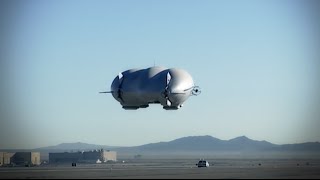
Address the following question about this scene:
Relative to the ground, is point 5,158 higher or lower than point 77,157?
lower

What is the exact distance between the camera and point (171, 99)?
320ft

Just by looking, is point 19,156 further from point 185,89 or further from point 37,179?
point 37,179

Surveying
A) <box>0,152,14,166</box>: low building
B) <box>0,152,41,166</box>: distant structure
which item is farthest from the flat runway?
<box>0,152,41,166</box>: distant structure

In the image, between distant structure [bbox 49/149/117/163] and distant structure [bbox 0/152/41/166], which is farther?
distant structure [bbox 49/149/117/163]

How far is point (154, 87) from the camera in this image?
9594cm

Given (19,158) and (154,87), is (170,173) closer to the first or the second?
(154,87)

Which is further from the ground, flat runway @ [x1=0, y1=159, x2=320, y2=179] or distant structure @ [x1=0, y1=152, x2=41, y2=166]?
distant structure @ [x1=0, y1=152, x2=41, y2=166]

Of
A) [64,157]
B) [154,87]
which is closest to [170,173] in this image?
[154,87]

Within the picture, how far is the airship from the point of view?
95.9m

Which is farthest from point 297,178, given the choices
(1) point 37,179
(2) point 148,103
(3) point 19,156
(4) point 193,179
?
(3) point 19,156

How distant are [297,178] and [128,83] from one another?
3695 centimetres

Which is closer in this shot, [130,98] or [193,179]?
[193,179]

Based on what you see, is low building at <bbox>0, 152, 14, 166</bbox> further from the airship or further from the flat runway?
the airship

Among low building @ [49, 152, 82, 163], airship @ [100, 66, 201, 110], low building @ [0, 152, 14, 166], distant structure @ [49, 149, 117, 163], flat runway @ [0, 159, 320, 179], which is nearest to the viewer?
flat runway @ [0, 159, 320, 179]
